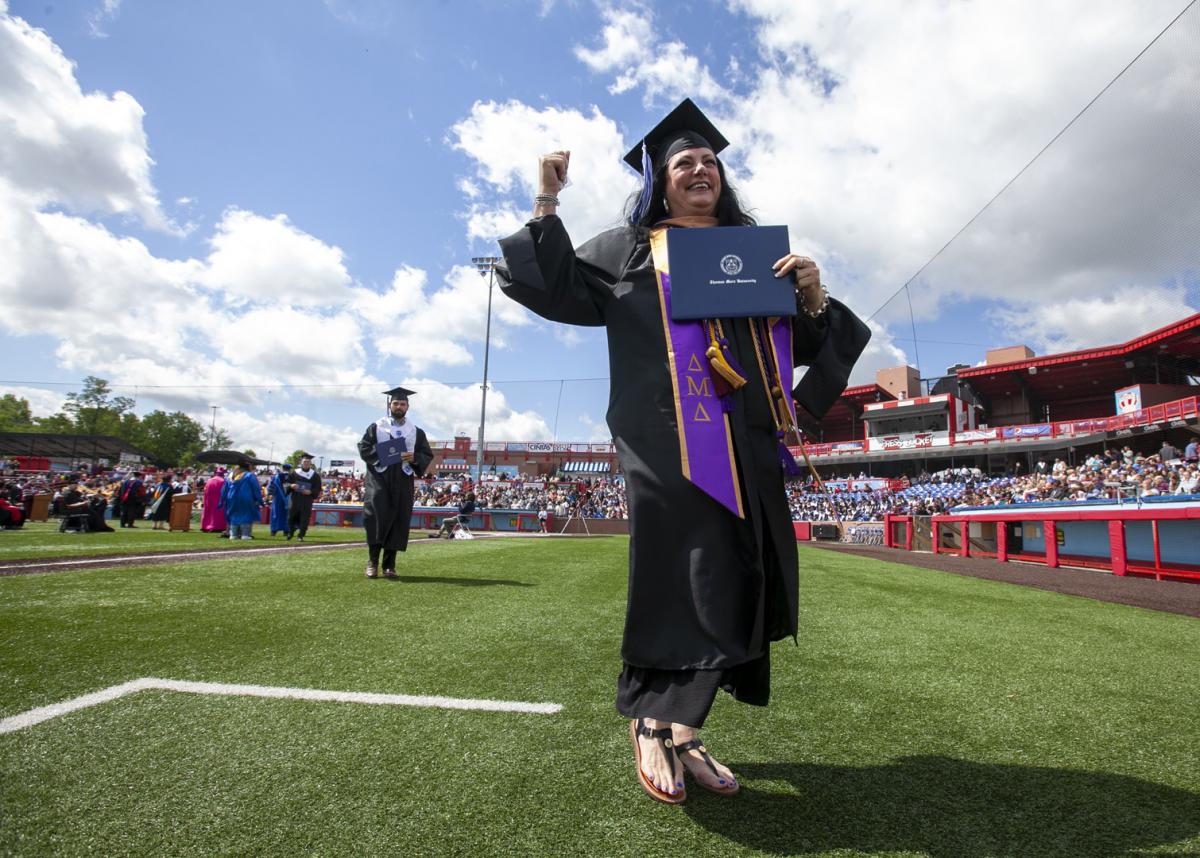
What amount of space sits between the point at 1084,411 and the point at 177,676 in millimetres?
49634

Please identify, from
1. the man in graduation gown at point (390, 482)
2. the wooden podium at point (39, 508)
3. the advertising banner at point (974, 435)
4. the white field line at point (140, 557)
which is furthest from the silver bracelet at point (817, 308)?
the advertising banner at point (974, 435)

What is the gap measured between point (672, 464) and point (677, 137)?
4.24 ft

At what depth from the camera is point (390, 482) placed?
608 cm

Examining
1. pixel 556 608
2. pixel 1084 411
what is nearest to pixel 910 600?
pixel 556 608

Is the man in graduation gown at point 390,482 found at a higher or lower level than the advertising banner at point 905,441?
lower

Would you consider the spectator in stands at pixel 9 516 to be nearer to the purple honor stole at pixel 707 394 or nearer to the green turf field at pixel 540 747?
the green turf field at pixel 540 747

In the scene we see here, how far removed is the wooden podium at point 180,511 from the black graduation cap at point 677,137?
17.0 m

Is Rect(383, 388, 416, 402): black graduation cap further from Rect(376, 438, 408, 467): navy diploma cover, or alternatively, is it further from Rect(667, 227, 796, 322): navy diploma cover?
Rect(667, 227, 796, 322): navy diploma cover

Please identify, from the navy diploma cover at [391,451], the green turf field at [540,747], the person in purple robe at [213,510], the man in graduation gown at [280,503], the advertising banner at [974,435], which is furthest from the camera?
the advertising banner at [974,435]

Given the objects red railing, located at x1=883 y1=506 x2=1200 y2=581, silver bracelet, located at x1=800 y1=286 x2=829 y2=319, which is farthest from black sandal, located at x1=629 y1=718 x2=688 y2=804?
red railing, located at x1=883 y1=506 x2=1200 y2=581

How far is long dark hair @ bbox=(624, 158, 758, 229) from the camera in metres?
2.21

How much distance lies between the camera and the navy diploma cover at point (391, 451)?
6047 millimetres

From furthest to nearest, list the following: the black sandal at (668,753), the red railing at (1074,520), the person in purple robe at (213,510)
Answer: the person in purple robe at (213,510) → the red railing at (1074,520) → the black sandal at (668,753)

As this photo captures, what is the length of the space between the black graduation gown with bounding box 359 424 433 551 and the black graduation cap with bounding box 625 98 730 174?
14.2 feet
